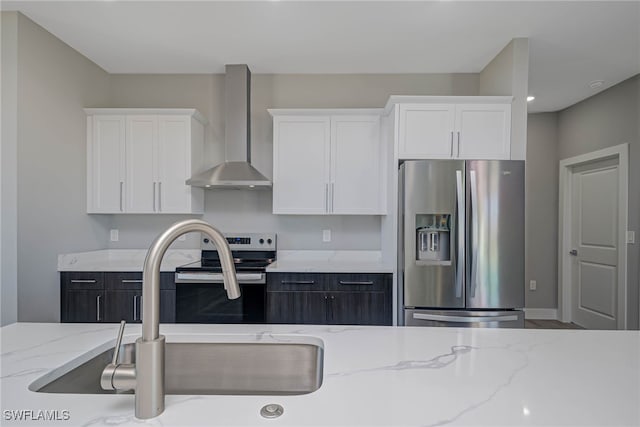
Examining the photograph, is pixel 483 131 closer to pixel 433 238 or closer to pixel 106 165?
pixel 433 238

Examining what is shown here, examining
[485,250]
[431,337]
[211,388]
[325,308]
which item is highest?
[485,250]

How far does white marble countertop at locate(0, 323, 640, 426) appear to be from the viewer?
0.70m

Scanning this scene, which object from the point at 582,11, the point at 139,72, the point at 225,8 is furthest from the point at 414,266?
the point at 139,72

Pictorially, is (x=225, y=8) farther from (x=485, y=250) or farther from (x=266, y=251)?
(x=485, y=250)

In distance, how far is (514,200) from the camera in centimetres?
258

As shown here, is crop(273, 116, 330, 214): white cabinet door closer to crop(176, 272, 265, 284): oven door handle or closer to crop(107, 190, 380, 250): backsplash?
crop(107, 190, 380, 250): backsplash

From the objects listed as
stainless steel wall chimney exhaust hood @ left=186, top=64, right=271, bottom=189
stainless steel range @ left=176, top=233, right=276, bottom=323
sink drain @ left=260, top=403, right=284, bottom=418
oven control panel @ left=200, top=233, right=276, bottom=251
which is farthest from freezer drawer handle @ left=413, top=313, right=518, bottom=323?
sink drain @ left=260, top=403, right=284, bottom=418

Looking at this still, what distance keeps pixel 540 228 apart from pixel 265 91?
3760 millimetres

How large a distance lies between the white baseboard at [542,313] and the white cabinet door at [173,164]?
4.28m

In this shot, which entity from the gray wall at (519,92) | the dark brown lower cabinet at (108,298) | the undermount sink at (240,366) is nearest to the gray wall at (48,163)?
the dark brown lower cabinet at (108,298)

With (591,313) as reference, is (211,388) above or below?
above

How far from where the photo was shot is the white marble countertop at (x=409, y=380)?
0.70 metres

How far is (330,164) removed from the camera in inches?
127

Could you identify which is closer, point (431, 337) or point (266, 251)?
point (431, 337)
